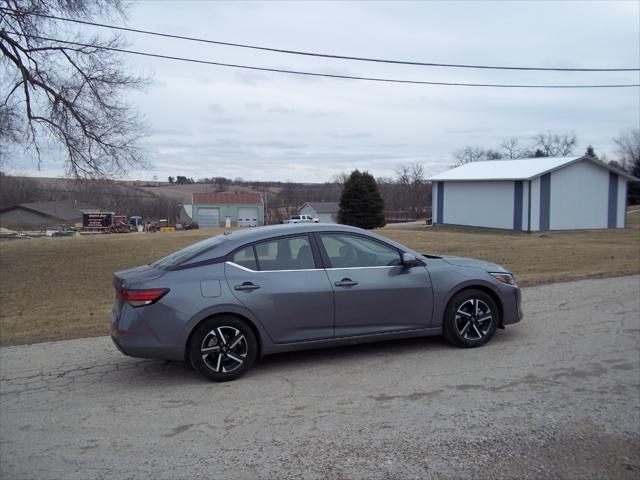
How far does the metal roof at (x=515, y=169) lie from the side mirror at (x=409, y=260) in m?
28.6

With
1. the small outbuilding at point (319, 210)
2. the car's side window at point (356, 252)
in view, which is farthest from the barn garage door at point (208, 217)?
the car's side window at point (356, 252)

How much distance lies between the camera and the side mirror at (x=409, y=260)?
617 cm

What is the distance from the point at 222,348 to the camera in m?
5.50

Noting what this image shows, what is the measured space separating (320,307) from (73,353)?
3180 mm

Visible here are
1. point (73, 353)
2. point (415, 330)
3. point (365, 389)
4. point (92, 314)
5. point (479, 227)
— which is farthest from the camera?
point (479, 227)

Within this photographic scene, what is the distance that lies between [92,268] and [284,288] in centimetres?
1274

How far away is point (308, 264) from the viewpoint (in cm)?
596

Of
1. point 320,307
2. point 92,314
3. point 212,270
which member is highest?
point 212,270

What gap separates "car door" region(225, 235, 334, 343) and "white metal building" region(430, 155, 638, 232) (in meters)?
29.4

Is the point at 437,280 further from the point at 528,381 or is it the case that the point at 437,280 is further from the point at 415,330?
the point at 528,381

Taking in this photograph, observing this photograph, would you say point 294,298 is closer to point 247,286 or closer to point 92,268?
point 247,286

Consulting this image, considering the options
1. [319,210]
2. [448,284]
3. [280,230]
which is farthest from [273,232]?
[319,210]

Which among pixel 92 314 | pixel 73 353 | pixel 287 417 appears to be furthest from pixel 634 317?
pixel 92 314

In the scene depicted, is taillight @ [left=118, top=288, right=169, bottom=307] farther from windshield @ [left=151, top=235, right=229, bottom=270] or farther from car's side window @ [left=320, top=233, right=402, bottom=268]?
car's side window @ [left=320, top=233, right=402, bottom=268]
